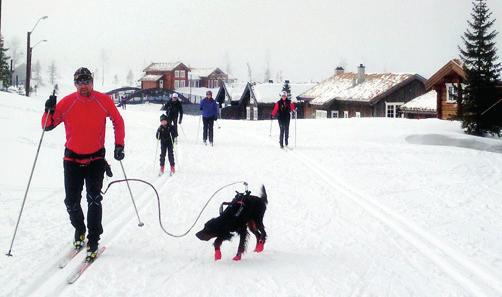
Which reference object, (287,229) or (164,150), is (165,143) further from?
(287,229)

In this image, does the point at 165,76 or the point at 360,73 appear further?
the point at 165,76

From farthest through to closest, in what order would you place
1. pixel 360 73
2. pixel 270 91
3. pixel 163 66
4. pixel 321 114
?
1. pixel 163 66
2. pixel 270 91
3. pixel 321 114
4. pixel 360 73

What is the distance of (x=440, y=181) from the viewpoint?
11234mm

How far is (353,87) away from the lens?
161 ft

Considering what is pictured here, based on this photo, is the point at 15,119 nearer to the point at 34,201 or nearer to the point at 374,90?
the point at 34,201

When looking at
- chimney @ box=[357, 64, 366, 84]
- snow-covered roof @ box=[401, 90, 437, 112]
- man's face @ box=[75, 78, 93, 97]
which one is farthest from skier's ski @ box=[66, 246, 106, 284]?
chimney @ box=[357, 64, 366, 84]

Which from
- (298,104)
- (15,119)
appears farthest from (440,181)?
(298,104)

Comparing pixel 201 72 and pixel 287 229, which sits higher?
pixel 201 72

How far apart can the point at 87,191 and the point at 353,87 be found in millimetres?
45984

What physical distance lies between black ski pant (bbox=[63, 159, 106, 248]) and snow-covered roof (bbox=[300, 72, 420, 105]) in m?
41.4

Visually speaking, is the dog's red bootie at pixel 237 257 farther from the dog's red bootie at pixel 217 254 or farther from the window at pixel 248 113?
the window at pixel 248 113

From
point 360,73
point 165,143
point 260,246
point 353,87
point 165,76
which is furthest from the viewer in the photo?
point 165,76

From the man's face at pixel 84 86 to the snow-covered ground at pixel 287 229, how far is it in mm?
1902

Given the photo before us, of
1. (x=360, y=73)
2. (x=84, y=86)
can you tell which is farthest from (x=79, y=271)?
(x=360, y=73)
